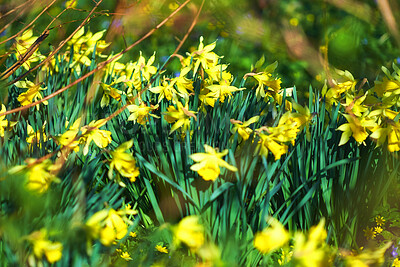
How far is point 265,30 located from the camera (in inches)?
38.2

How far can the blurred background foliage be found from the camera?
821 mm

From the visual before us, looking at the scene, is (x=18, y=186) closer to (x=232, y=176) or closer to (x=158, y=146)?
(x=158, y=146)

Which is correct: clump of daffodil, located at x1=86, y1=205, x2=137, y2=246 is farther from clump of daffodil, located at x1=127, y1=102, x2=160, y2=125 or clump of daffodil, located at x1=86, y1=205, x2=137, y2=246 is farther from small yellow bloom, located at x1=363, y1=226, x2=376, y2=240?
small yellow bloom, located at x1=363, y1=226, x2=376, y2=240

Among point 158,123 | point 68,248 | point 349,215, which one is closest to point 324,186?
point 349,215

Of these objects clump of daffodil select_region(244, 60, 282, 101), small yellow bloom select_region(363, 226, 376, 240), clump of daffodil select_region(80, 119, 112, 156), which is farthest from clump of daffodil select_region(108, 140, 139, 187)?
small yellow bloom select_region(363, 226, 376, 240)

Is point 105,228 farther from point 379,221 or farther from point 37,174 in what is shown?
point 379,221

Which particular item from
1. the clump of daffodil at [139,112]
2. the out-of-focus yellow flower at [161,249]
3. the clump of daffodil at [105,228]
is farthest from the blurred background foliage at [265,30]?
the out-of-focus yellow flower at [161,249]

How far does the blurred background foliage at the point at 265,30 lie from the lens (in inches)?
32.3

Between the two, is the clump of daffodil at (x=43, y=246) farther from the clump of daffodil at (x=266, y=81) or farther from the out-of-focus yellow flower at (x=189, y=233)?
the clump of daffodil at (x=266, y=81)

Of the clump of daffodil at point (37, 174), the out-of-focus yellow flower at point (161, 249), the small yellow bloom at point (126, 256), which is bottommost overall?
the out-of-focus yellow flower at point (161, 249)

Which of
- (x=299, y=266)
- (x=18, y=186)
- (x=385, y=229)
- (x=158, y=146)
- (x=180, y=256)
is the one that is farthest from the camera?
(x=385, y=229)

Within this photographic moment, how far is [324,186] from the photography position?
1.36 meters

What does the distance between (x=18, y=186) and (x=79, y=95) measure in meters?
0.98

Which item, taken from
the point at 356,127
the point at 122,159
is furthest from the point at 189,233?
the point at 356,127
